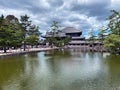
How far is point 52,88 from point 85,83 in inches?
82.5

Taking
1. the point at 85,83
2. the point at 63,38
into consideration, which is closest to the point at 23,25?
the point at 63,38

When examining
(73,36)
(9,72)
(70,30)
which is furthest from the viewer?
(70,30)

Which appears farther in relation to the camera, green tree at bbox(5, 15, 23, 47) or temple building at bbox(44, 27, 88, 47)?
temple building at bbox(44, 27, 88, 47)

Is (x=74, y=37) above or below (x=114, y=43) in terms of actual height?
above

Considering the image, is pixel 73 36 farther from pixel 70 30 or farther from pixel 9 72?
pixel 9 72

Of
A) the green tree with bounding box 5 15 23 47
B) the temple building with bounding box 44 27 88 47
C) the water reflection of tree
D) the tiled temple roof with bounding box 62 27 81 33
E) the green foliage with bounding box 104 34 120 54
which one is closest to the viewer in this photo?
the water reflection of tree

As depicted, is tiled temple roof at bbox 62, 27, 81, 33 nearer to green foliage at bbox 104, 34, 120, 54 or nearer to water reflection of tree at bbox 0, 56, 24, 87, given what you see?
green foliage at bbox 104, 34, 120, 54

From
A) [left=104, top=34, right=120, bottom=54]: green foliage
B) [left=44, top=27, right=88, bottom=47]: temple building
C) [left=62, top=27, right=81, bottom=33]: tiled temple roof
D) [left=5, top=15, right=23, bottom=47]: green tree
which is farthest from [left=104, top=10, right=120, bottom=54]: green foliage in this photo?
[left=62, top=27, right=81, bottom=33]: tiled temple roof

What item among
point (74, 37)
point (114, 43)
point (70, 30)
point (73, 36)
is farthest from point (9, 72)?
point (70, 30)

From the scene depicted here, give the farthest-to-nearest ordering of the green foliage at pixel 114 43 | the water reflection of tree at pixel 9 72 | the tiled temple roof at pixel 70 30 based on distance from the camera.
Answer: the tiled temple roof at pixel 70 30, the green foliage at pixel 114 43, the water reflection of tree at pixel 9 72

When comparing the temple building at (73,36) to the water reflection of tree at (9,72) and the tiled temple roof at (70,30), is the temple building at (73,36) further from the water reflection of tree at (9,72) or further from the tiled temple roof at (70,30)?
the water reflection of tree at (9,72)

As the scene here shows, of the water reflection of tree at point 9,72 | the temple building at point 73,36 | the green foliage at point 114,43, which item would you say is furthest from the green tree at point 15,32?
the green foliage at point 114,43

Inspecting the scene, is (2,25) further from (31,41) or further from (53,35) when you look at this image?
(53,35)

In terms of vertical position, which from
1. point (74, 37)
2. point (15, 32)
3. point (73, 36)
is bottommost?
point (74, 37)
